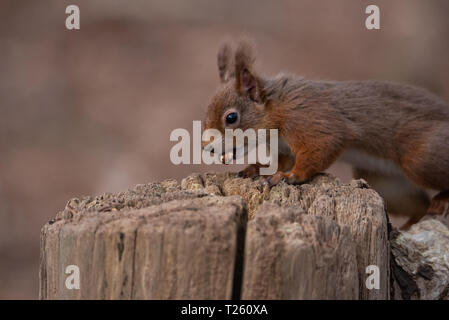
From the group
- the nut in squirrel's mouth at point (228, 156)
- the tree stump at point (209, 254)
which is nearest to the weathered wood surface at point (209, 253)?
the tree stump at point (209, 254)

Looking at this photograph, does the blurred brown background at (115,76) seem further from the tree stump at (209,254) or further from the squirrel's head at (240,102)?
the tree stump at (209,254)

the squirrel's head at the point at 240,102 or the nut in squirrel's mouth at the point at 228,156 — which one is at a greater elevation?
the squirrel's head at the point at 240,102

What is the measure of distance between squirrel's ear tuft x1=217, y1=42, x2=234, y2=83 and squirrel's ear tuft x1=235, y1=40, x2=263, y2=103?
0.52 feet

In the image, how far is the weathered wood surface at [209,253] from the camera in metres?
1.36

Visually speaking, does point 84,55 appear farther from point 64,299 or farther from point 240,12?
point 64,299

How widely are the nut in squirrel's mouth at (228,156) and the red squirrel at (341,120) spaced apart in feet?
0.25

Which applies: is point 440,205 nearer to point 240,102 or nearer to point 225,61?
point 240,102

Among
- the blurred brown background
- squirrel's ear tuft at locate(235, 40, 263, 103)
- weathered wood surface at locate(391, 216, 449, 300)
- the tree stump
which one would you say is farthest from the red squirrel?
the blurred brown background

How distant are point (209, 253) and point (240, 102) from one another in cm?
132

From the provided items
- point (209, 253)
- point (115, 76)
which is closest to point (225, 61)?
point (209, 253)

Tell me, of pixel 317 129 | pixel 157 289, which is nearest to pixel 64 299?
pixel 157 289

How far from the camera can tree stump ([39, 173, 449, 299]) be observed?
1.36 meters

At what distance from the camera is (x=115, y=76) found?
5152mm
